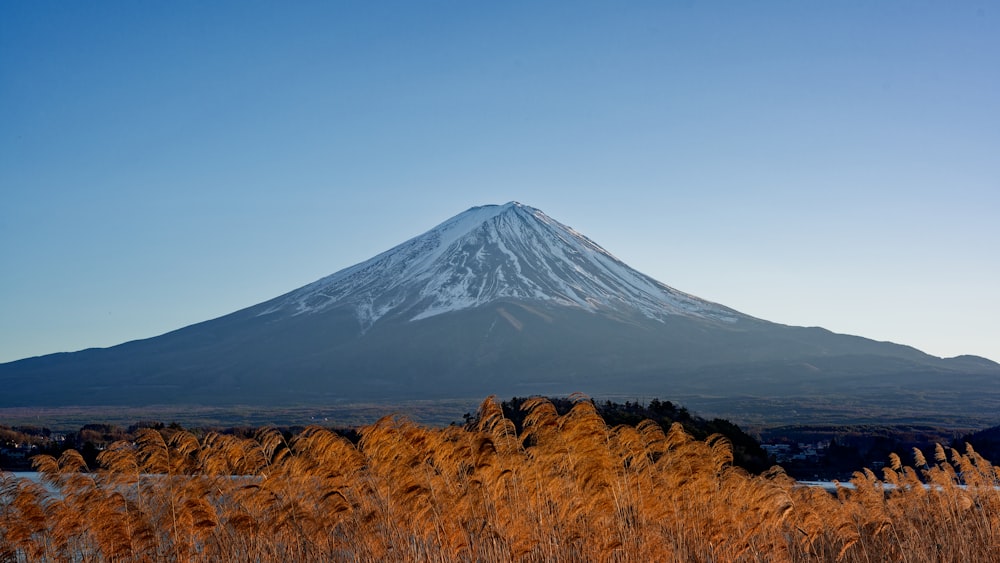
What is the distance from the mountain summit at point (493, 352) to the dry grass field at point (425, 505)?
91726mm

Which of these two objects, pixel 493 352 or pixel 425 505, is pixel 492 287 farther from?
pixel 425 505

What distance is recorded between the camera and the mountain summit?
12962cm

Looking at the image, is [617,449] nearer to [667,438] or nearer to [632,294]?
[667,438]

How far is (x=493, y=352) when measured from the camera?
150625mm

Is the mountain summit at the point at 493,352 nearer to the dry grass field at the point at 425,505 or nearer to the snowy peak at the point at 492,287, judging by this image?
the snowy peak at the point at 492,287

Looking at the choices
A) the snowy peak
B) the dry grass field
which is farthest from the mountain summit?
the dry grass field

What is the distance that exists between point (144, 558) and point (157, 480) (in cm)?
172

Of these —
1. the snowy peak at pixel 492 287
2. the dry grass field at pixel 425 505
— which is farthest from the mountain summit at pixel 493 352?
the dry grass field at pixel 425 505

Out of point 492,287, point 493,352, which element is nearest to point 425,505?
point 493,352

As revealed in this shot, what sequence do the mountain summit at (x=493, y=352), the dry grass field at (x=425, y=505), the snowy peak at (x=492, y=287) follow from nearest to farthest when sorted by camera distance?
the dry grass field at (x=425, y=505)
the mountain summit at (x=493, y=352)
the snowy peak at (x=492, y=287)

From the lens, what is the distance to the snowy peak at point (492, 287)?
Answer: 174250 mm

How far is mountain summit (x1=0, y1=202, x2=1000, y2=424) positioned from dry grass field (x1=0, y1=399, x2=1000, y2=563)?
91.7m

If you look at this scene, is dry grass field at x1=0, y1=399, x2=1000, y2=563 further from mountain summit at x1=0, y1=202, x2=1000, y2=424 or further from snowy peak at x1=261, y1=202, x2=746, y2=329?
snowy peak at x1=261, y1=202, x2=746, y2=329

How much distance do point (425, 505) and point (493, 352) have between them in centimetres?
13990
